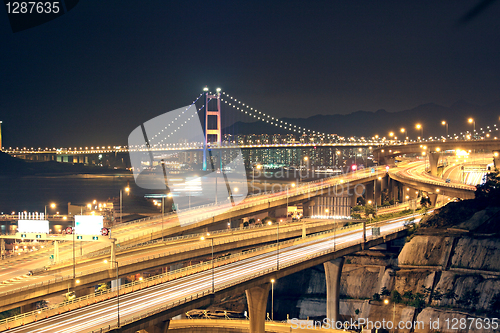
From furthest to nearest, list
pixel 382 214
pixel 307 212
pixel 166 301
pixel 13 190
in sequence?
1. pixel 13 190
2. pixel 307 212
3. pixel 382 214
4. pixel 166 301

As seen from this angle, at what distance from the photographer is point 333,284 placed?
108 ft

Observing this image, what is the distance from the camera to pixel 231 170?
11594 cm

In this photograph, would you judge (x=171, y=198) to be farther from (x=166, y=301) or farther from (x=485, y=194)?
(x=166, y=301)

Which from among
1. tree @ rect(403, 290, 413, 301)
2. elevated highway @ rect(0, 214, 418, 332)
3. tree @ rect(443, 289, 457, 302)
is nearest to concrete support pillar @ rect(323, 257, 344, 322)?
elevated highway @ rect(0, 214, 418, 332)

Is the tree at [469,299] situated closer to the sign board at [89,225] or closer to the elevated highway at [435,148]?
the sign board at [89,225]

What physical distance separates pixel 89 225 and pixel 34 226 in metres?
4.82

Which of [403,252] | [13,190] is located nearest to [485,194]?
[403,252]

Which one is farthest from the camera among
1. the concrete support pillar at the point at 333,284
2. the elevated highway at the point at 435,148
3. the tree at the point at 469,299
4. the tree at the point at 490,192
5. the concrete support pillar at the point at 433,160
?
the concrete support pillar at the point at 433,160

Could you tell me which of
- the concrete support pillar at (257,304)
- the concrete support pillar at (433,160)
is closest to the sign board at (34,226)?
the concrete support pillar at (257,304)

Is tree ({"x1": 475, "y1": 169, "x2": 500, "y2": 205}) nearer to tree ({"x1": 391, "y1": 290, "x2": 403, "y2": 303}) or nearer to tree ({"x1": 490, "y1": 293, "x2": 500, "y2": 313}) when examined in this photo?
tree ({"x1": 490, "y1": 293, "x2": 500, "y2": 313})

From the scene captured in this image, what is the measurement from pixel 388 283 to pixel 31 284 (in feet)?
82.9

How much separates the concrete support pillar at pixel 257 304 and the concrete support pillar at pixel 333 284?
9.82 metres

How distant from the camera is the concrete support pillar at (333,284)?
32781mm

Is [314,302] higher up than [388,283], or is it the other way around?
[388,283]
